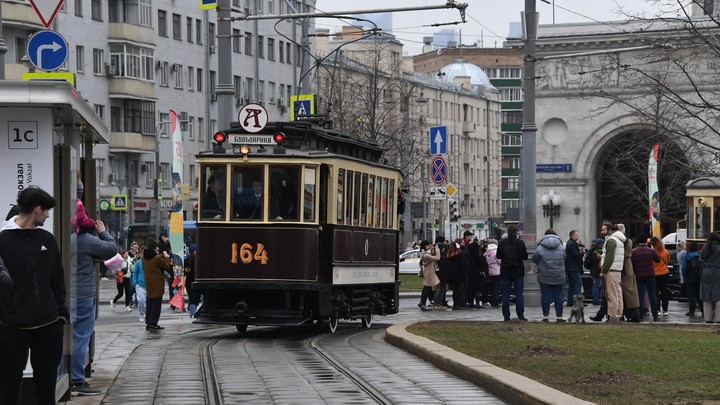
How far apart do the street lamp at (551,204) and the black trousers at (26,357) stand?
1972 inches

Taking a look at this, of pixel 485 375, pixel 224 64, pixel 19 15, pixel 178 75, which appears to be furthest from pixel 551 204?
pixel 485 375

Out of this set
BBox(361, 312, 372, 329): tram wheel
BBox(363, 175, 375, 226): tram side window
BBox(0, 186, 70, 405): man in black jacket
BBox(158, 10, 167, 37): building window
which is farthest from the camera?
BBox(158, 10, 167, 37): building window

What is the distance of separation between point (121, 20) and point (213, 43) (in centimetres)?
1142

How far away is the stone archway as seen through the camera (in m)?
56.4

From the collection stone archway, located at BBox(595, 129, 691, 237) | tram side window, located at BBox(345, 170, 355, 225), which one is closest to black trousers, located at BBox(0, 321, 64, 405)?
tram side window, located at BBox(345, 170, 355, 225)

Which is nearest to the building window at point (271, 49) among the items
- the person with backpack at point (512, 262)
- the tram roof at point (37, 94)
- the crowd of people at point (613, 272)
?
Result: the crowd of people at point (613, 272)

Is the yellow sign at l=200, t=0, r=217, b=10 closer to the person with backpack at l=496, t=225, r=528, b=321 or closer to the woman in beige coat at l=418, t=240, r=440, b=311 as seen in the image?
the person with backpack at l=496, t=225, r=528, b=321

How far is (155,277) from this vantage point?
25703mm

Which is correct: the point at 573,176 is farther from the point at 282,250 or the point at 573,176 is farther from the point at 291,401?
the point at 291,401

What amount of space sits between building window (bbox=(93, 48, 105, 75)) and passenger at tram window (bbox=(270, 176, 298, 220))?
2024 inches

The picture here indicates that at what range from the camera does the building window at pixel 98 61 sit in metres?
71.9

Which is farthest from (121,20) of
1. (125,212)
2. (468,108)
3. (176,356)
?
(468,108)

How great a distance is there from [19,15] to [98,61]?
10.3 meters

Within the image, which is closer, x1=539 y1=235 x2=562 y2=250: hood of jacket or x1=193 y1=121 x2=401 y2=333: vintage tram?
x1=193 y1=121 x2=401 y2=333: vintage tram
